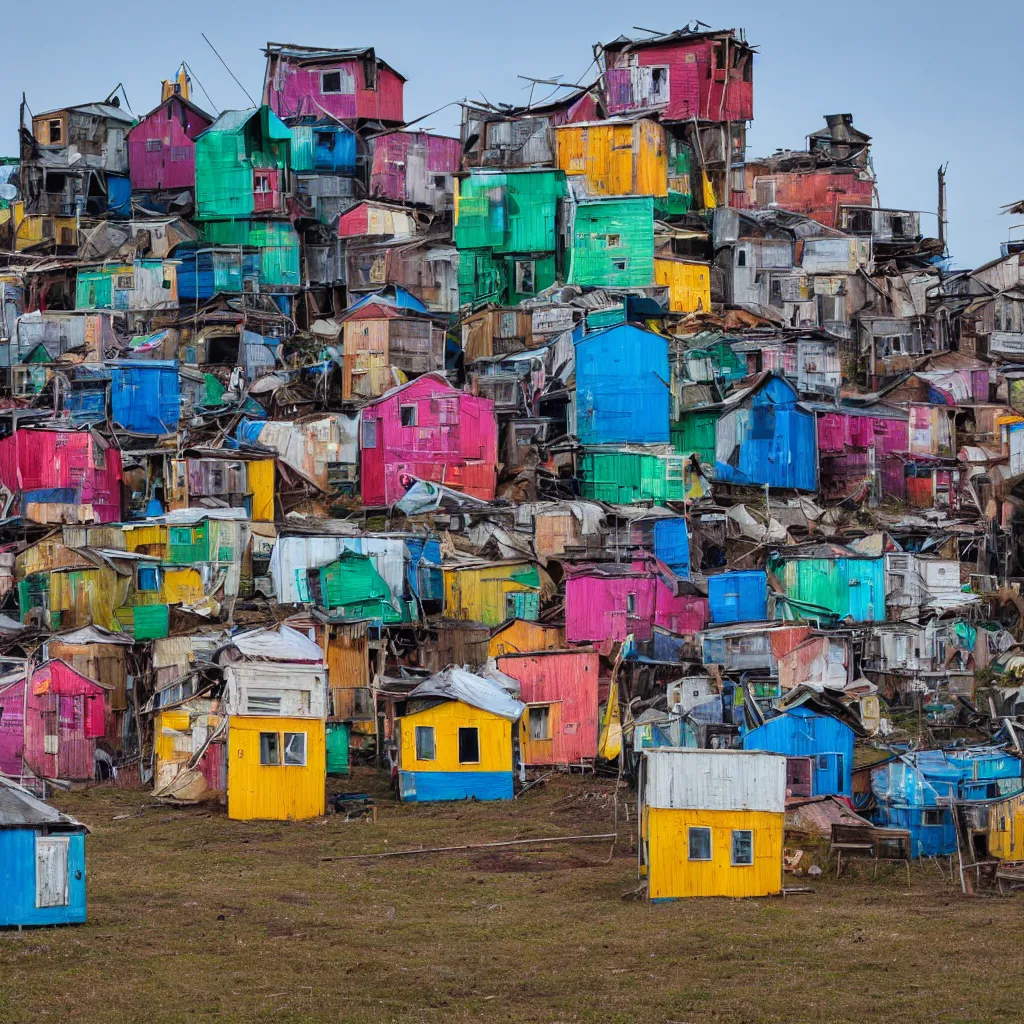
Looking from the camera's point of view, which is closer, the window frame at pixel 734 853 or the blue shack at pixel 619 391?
the window frame at pixel 734 853

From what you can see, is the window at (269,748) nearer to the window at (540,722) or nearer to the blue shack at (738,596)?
the window at (540,722)

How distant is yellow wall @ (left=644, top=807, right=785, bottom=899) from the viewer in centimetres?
3391

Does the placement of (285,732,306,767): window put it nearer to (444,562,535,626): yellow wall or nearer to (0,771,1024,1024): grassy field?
(0,771,1024,1024): grassy field

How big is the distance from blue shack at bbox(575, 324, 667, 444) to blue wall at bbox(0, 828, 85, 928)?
33360 mm

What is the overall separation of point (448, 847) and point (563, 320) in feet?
103

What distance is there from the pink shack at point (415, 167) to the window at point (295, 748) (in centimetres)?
4159

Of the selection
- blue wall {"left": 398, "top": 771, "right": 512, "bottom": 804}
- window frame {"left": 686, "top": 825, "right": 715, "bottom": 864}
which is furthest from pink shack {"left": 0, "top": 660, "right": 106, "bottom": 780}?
window frame {"left": 686, "top": 825, "right": 715, "bottom": 864}

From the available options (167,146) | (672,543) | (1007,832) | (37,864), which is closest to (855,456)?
(672,543)

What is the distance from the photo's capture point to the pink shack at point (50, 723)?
46062 mm

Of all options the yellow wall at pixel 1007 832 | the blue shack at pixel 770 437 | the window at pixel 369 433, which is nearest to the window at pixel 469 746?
the yellow wall at pixel 1007 832

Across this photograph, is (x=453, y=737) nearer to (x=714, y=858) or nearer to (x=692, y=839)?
(x=692, y=839)

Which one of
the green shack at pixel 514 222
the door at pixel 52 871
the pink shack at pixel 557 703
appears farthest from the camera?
the green shack at pixel 514 222

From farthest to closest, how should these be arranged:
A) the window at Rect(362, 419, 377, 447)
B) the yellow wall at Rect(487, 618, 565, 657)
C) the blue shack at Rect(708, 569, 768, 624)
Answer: the window at Rect(362, 419, 377, 447) < the blue shack at Rect(708, 569, 768, 624) < the yellow wall at Rect(487, 618, 565, 657)

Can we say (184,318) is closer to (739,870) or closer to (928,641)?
(928,641)
